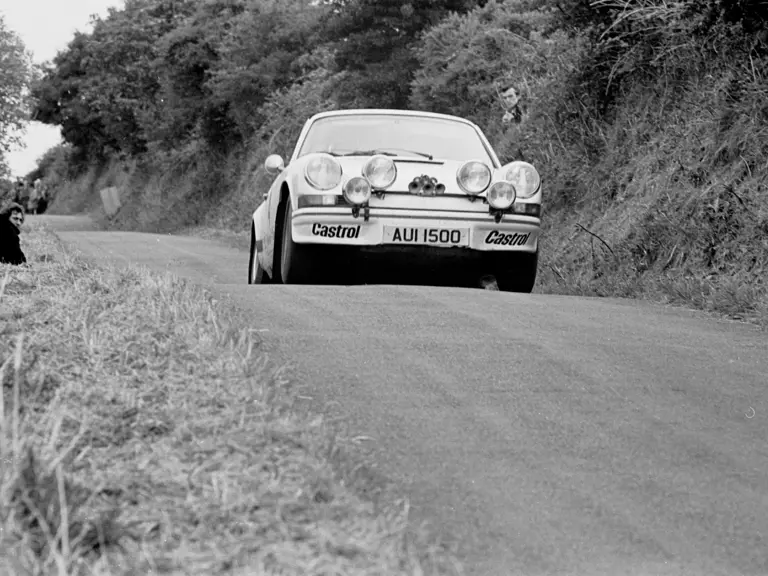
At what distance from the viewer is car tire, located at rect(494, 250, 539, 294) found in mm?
10422

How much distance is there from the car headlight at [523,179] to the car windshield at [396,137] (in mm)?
588

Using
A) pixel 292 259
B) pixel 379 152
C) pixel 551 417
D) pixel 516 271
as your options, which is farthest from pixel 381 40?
pixel 551 417

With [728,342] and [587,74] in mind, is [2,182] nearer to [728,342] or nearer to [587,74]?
[587,74]

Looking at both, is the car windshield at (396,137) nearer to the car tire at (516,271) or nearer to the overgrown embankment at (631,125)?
the car tire at (516,271)

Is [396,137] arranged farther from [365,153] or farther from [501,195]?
[501,195]

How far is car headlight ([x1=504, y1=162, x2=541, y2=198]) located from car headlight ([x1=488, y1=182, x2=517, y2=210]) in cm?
13

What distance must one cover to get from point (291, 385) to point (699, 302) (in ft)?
17.8

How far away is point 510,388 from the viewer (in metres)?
5.99

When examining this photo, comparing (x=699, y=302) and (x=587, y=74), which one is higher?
(x=587, y=74)

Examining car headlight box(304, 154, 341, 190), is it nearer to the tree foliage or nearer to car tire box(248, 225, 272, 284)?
car tire box(248, 225, 272, 284)

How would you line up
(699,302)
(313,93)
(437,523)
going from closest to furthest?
(437,523)
(699,302)
(313,93)

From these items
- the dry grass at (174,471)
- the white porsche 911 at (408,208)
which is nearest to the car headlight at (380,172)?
the white porsche 911 at (408,208)

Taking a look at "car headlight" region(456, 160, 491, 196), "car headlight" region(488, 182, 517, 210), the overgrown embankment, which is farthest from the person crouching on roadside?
the overgrown embankment

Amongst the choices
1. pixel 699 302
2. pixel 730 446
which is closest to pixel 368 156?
pixel 699 302
